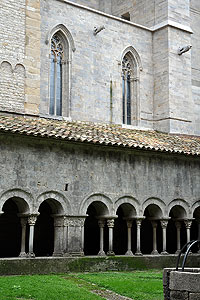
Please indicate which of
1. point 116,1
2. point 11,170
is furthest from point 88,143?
point 116,1

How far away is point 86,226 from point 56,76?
6803 millimetres

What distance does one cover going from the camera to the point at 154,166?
17.8m

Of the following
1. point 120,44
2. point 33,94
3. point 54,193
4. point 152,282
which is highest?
point 120,44

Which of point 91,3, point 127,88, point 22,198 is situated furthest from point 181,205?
point 91,3

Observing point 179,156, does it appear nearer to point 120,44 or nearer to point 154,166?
point 154,166

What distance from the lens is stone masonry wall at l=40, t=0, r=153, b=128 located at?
21.9 meters

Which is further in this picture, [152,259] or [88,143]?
[152,259]

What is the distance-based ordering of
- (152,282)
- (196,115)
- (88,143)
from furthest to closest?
(196,115) → (88,143) → (152,282)

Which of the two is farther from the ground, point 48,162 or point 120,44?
point 120,44

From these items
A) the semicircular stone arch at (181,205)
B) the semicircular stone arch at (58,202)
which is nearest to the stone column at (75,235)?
the semicircular stone arch at (58,202)

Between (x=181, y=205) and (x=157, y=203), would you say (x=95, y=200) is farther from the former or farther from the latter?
(x=181, y=205)

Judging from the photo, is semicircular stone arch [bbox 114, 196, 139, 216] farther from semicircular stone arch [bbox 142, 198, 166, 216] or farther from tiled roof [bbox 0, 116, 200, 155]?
tiled roof [bbox 0, 116, 200, 155]

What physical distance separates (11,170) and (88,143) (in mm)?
2636

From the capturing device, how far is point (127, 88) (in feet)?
81.3
